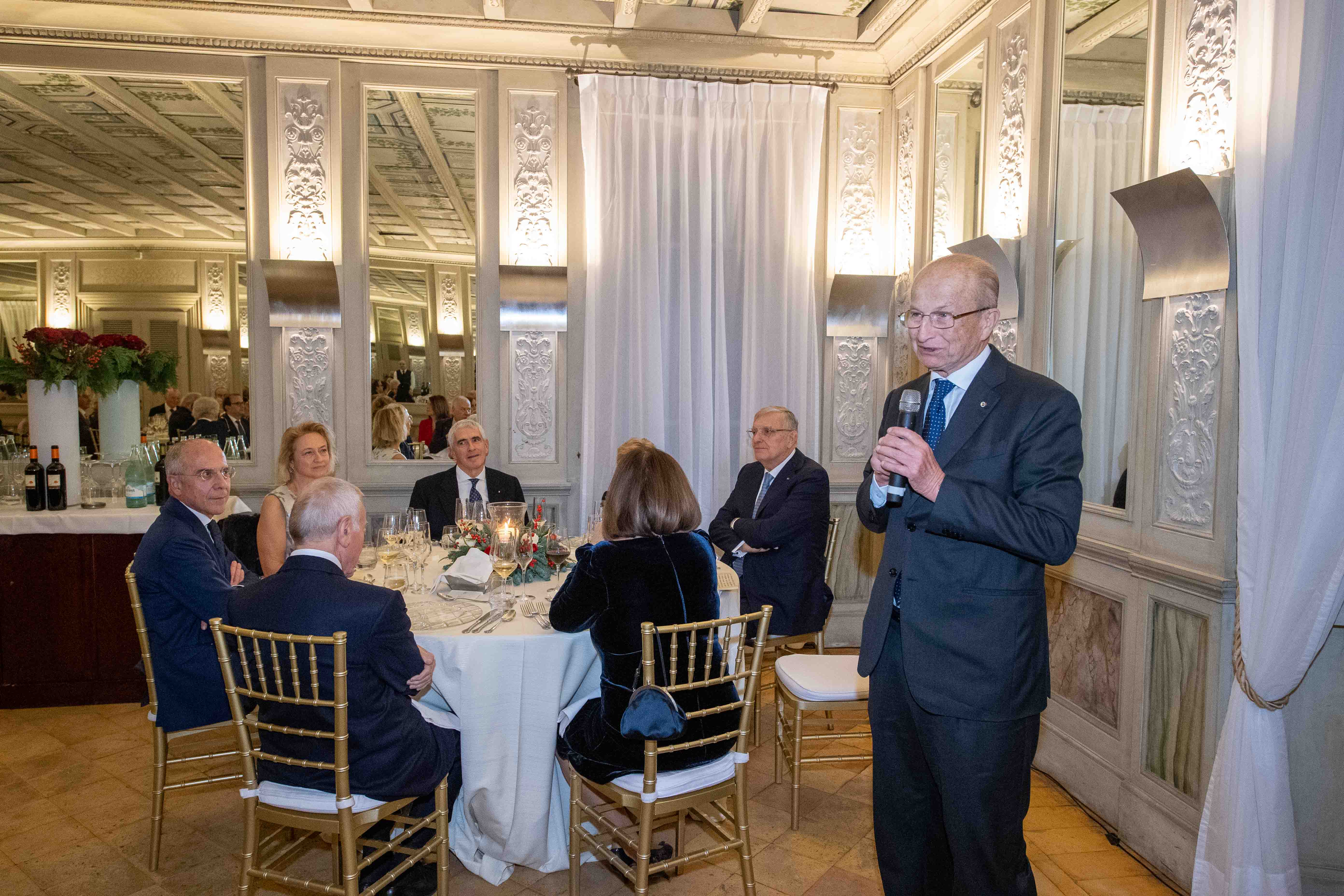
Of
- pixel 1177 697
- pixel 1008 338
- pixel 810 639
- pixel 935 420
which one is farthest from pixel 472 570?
pixel 1008 338

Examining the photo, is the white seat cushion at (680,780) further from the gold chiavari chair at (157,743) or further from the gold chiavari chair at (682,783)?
the gold chiavari chair at (157,743)

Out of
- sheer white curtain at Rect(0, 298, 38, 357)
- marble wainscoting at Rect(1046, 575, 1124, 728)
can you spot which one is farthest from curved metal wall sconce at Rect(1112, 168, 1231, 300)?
sheer white curtain at Rect(0, 298, 38, 357)

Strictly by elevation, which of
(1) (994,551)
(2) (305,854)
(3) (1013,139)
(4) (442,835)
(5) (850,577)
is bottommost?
(2) (305,854)

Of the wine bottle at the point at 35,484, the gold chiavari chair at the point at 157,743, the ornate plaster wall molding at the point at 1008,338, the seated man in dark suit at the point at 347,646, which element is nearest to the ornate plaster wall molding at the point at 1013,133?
the ornate plaster wall molding at the point at 1008,338

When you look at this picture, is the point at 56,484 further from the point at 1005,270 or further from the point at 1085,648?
the point at 1085,648

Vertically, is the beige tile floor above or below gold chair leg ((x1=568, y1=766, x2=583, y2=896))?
below

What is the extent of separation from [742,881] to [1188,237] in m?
2.60

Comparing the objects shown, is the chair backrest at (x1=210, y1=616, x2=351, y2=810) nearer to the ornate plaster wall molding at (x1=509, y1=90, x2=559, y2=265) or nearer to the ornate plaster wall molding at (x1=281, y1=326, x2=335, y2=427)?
the ornate plaster wall molding at (x1=281, y1=326, x2=335, y2=427)

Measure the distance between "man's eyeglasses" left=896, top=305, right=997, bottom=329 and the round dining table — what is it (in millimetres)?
1348

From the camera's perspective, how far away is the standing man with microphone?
5.72ft

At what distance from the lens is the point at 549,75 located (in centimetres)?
512

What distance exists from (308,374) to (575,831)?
135 inches

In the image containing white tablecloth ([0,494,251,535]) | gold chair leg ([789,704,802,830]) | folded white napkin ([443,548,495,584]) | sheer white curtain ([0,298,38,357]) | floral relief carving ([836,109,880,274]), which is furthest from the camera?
sheer white curtain ([0,298,38,357])

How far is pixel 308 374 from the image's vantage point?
16.5 feet
